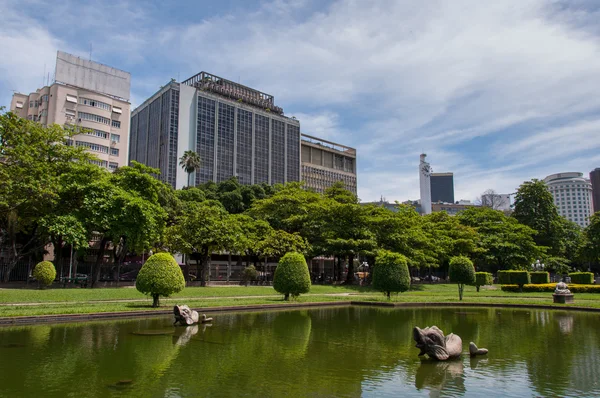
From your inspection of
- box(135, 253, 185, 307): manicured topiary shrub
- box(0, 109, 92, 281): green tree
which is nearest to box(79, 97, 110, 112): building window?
box(0, 109, 92, 281): green tree

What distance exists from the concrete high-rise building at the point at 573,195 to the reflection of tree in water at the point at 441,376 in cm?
18672

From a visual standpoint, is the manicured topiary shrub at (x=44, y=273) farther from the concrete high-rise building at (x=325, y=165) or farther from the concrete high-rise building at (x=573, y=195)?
the concrete high-rise building at (x=573, y=195)

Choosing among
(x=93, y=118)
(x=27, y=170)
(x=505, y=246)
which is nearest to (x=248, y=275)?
(x=27, y=170)

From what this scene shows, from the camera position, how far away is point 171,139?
87.3 metres

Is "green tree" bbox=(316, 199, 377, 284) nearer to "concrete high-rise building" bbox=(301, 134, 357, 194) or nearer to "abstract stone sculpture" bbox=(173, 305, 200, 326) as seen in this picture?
"abstract stone sculpture" bbox=(173, 305, 200, 326)

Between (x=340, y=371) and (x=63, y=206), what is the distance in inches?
1178

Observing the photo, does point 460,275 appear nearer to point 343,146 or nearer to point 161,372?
point 161,372

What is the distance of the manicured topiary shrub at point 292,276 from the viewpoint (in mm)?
25328

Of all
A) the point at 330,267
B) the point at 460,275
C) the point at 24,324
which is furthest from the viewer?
the point at 330,267

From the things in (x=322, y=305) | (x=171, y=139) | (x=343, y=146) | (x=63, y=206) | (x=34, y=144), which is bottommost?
(x=322, y=305)

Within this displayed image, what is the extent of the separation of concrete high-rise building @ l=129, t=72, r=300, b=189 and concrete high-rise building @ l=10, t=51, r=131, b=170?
35.6ft

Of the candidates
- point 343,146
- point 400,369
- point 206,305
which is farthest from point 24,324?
point 343,146

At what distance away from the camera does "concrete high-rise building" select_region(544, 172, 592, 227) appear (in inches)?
6865

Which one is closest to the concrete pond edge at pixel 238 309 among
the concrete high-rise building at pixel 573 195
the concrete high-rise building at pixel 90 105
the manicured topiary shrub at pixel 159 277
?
the manicured topiary shrub at pixel 159 277
